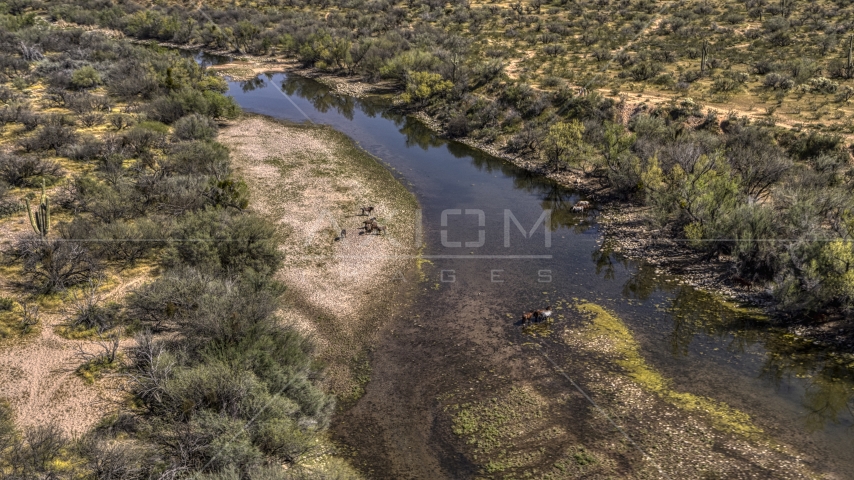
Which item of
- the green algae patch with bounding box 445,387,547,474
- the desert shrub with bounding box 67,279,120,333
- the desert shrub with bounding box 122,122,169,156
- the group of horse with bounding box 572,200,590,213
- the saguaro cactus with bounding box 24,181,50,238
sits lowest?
the green algae patch with bounding box 445,387,547,474

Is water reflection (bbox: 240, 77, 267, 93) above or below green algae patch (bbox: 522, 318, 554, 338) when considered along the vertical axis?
above

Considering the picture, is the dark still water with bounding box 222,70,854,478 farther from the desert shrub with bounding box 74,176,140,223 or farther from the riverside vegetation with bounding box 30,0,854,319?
the desert shrub with bounding box 74,176,140,223

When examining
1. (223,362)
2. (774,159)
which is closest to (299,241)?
(223,362)

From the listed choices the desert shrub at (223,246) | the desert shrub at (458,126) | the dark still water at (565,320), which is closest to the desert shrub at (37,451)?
the dark still water at (565,320)

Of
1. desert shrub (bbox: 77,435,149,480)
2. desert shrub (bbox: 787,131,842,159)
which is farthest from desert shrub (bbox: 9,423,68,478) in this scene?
desert shrub (bbox: 787,131,842,159)

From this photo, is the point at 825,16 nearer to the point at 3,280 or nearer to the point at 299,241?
the point at 299,241
